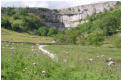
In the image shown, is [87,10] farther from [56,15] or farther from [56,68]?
[56,68]

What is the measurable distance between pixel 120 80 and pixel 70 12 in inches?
6288

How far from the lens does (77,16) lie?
522 ft

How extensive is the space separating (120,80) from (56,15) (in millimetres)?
148250

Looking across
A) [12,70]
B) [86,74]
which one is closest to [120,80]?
[86,74]

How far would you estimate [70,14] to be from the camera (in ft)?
520

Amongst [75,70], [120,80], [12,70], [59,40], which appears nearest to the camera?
[120,80]

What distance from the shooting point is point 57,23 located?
14462 centimetres

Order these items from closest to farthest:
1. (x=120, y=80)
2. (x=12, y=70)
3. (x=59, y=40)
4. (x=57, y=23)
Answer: (x=120, y=80) < (x=12, y=70) < (x=59, y=40) < (x=57, y=23)

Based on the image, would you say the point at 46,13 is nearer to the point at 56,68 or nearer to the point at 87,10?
the point at 87,10

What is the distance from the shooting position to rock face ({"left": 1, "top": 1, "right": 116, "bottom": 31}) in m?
141

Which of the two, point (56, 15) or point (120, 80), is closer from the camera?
point (120, 80)

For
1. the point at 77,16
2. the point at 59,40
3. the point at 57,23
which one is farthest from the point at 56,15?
the point at 59,40

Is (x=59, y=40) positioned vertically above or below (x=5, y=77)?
below

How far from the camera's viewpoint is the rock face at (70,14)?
14138cm
